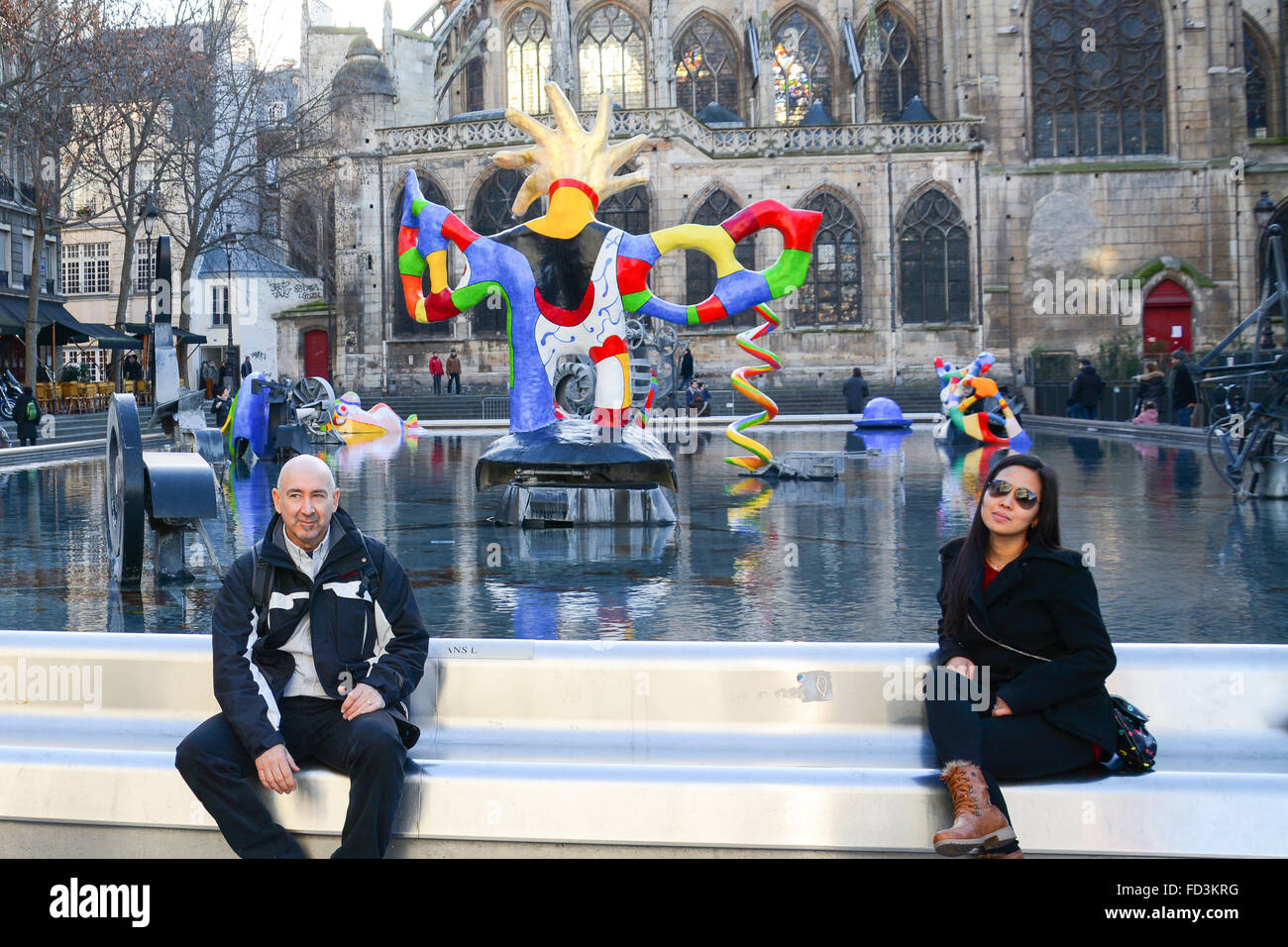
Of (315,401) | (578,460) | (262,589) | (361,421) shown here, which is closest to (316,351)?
(361,421)

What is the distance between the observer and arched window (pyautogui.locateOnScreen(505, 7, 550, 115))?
155 ft

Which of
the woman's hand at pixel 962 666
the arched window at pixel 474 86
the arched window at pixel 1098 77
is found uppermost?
the arched window at pixel 474 86

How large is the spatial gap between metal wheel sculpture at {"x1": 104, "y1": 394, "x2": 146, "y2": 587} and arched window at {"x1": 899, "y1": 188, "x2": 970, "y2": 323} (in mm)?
34237

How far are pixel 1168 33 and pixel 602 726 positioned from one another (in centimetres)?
4196

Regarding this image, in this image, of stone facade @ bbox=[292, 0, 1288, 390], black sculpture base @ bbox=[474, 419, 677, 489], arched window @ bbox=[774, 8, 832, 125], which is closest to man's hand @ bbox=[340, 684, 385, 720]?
black sculpture base @ bbox=[474, 419, 677, 489]

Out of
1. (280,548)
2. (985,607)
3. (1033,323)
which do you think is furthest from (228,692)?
(1033,323)

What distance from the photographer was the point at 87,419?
30219 millimetres

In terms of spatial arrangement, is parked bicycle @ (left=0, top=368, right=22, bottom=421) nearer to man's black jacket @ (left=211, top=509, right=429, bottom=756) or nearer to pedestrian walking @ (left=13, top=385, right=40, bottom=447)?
pedestrian walking @ (left=13, top=385, right=40, bottom=447)

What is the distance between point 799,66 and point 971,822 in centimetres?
4466

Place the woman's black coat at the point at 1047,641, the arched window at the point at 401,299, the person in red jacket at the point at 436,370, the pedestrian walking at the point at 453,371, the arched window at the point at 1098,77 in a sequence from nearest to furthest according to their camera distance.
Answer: the woman's black coat at the point at 1047,641, the person in red jacket at the point at 436,370, the pedestrian walking at the point at 453,371, the arched window at the point at 1098,77, the arched window at the point at 401,299

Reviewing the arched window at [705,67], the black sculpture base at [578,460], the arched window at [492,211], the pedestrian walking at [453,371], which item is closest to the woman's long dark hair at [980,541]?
the black sculpture base at [578,460]

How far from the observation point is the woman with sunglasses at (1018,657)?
4172 millimetres

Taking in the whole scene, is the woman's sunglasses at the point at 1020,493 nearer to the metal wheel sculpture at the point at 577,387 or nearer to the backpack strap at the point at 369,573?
the backpack strap at the point at 369,573

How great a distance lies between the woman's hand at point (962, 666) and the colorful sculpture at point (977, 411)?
16629 millimetres
